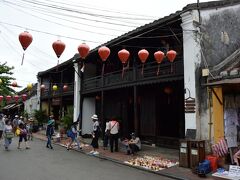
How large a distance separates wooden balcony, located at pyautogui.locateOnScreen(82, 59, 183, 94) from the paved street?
15.1 ft

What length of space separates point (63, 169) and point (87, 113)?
1193 centimetres

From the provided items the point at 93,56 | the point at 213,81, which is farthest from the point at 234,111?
the point at 93,56

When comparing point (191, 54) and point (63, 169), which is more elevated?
point (191, 54)

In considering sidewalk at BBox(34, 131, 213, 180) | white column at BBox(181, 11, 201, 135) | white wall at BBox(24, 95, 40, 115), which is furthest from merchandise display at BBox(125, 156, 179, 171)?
white wall at BBox(24, 95, 40, 115)

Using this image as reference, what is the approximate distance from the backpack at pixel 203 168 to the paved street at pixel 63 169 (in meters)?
1.19

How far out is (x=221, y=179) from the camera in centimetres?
859

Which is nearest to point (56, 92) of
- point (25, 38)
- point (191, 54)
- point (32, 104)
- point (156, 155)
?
point (32, 104)

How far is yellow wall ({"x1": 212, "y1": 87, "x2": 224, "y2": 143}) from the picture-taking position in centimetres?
1077

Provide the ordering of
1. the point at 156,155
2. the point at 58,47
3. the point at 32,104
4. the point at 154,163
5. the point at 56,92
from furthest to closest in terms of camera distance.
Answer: the point at 32,104 → the point at 56,92 → the point at 156,155 → the point at 154,163 → the point at 58,47

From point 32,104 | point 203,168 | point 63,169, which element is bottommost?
point 63,169

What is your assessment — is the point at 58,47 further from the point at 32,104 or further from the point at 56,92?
the point at 32,104

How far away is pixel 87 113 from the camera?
2194 centimetres

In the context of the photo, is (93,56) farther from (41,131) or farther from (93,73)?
(41,131)

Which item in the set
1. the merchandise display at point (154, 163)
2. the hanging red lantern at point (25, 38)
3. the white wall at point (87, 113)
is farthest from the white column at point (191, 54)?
the white wall at point (87, 113)
